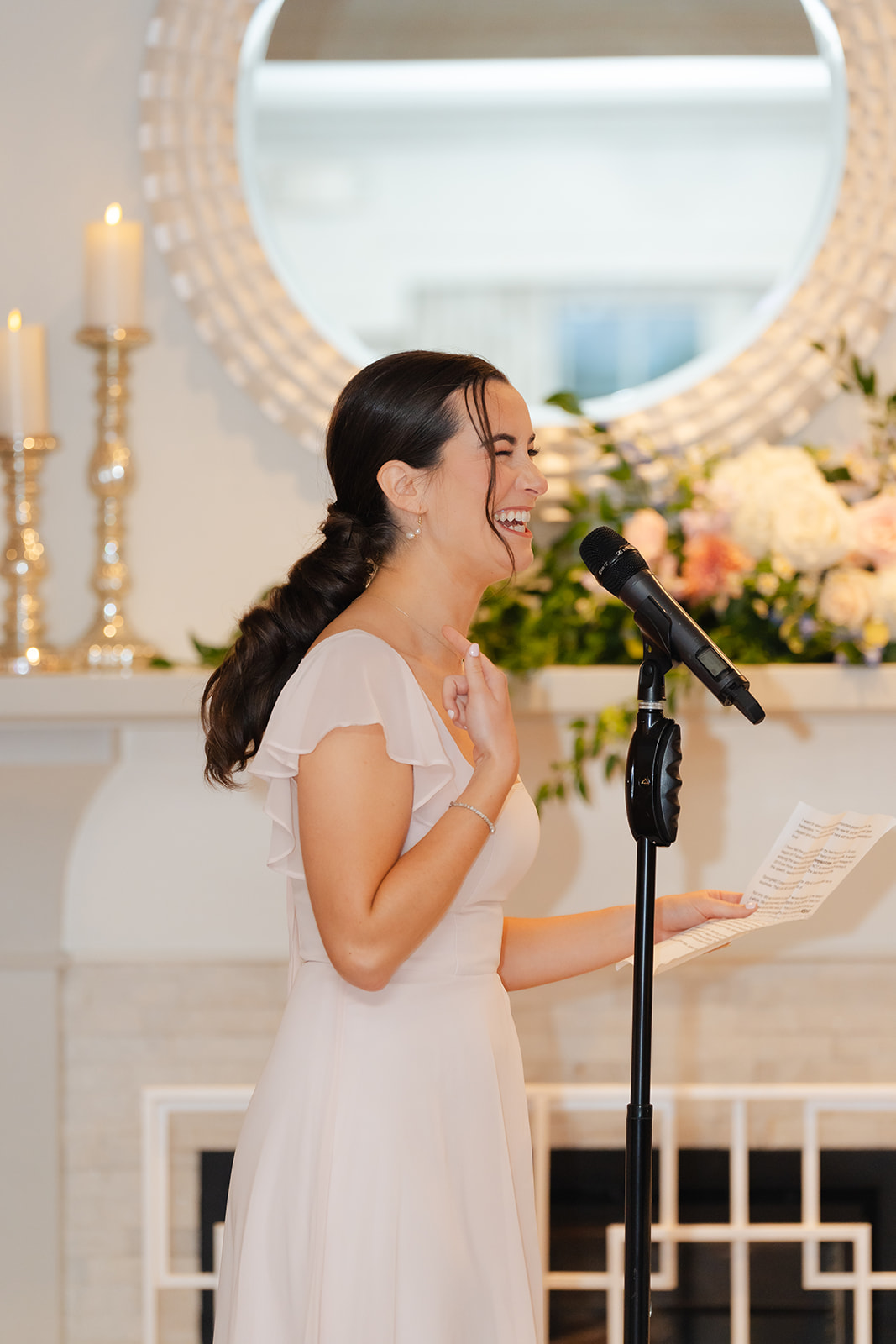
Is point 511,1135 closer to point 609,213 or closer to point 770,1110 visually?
point 770,1110

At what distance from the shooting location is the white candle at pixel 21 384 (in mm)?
1976

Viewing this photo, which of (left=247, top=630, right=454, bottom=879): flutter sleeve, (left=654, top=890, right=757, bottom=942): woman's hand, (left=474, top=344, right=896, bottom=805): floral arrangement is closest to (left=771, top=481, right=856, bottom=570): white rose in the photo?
(left=474, top=344, right=896, bottom=805): floral arrangement

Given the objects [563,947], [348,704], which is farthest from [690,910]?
[348,704]

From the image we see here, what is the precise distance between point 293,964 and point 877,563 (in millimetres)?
1044

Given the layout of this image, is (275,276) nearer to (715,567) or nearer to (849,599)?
(715,567)

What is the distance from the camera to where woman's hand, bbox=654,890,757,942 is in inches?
55.3

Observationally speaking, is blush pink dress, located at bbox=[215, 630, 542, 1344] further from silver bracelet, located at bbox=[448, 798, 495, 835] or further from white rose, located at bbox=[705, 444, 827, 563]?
white rose, located at bbox=[705, 444, 827, 563]

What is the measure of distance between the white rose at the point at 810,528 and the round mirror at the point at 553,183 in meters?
0.38

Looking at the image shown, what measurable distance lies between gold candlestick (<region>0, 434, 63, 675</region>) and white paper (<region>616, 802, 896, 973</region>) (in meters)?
1.16

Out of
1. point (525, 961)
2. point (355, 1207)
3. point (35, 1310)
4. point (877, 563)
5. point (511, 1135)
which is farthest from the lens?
point (35, 1310)

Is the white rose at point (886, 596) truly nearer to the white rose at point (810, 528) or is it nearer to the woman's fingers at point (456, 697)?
the white rose at point (810, 528)

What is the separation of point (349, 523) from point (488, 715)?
0.29 m

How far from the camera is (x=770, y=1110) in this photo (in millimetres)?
2160

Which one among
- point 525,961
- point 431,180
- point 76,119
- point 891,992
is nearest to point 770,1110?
point 891,992
